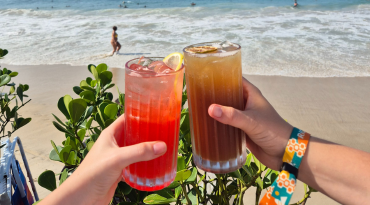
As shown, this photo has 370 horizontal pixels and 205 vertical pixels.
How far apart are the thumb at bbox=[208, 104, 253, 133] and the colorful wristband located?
281 mm

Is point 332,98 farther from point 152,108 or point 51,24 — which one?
point 51,24

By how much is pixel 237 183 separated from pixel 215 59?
2.57ft

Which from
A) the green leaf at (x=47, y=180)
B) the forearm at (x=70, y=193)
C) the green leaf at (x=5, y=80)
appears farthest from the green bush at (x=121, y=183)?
the green leaf at (x=5, y=80)

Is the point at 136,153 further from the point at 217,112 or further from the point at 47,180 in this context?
the point at 47,180

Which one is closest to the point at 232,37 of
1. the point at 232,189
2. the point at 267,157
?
the point at 232,189

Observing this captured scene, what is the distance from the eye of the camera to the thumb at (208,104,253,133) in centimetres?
116

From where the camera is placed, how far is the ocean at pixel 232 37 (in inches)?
316

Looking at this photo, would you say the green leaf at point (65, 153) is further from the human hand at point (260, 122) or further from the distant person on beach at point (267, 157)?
the human hand at point (260, 122)

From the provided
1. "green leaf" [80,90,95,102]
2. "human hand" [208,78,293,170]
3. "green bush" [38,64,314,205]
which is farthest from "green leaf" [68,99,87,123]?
"human hand" [208,78,293,170]

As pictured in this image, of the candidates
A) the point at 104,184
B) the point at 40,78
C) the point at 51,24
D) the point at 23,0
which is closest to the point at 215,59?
the point at 104,184

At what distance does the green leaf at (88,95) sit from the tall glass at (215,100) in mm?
630

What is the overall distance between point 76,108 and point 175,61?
0.53 metres

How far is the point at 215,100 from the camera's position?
1241 millimetres

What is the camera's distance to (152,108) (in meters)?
1.19
